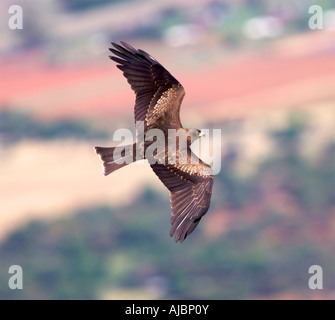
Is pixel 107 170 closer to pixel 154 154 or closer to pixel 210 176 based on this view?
pixel 154 154

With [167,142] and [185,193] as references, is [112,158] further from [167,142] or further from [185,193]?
[185,193]

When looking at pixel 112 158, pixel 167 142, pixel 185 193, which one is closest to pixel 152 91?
pixel 167 142

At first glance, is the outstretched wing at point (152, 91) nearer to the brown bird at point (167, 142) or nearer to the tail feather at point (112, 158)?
the brown bird at point (167, 142)

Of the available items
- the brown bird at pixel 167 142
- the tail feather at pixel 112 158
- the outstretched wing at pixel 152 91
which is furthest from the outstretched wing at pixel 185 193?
the outstretched wing at pixel 152 91

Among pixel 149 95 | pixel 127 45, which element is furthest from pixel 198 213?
pixel 127 45

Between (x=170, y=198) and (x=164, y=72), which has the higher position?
(x=164, y=72)

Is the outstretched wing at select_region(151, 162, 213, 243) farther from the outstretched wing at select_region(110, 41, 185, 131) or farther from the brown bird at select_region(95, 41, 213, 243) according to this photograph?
the outstretched wing at select_region(110, 41, 185, 131)
